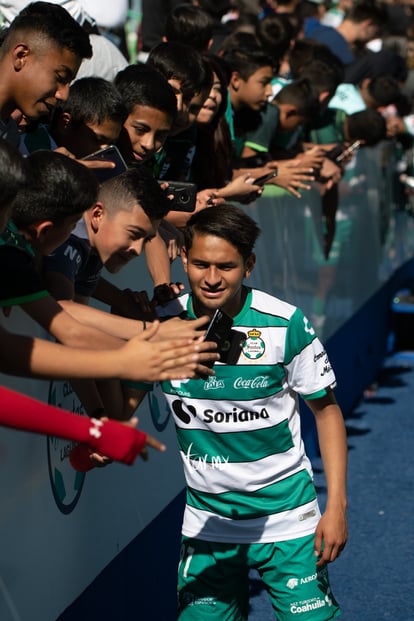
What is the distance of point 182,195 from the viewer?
4398 mm

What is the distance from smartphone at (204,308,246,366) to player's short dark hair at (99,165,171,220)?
388mm

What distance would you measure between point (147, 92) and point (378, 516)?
3.25 m

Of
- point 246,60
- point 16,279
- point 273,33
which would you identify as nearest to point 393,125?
point 273,33

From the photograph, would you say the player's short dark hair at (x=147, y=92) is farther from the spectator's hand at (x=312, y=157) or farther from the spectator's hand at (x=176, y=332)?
the spectator's hand at (x=312, y=157)

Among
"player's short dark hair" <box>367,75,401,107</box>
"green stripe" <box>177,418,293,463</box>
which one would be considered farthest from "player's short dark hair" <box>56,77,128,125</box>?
"player's short dark hair" <box>367,75,401,107</box>

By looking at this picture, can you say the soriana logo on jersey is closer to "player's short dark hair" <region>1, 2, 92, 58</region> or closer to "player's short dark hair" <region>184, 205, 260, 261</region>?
"player's short dark hair" <region>184, 205, 260, 261</region>

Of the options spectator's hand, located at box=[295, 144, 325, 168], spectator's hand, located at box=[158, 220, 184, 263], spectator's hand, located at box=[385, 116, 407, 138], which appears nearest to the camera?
spectator's hand, located at box=[158, 220, 184, 263]

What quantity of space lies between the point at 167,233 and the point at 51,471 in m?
1.28

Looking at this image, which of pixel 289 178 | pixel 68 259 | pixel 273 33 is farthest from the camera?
pixel 273 33

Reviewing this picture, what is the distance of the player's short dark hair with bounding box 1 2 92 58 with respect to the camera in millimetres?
3902

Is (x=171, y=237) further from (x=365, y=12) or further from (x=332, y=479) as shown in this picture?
(x=365, y=12)

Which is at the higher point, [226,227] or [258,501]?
[226,227]

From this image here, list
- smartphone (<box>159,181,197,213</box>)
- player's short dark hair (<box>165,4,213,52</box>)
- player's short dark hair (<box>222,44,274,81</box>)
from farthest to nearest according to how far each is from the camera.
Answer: player's short dark hair (<box>222,44,274,81</box>) → player's short dark hair (<box>165,4,213,52</box>) → smartphone (<box>159,181,197,213</box>)

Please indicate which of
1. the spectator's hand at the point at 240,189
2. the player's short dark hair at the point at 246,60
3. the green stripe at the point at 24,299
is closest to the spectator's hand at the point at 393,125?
the player's short dark hair at the point at 246,60
